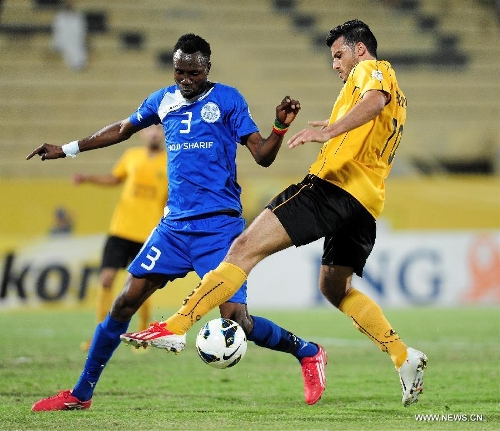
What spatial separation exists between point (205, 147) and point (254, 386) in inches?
78.7

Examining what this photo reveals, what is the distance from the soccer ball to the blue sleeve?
4.72ft

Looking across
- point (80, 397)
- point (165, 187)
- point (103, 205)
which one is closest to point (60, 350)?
point (165, 187)

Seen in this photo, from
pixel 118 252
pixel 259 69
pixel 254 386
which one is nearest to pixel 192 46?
pixel 254 386

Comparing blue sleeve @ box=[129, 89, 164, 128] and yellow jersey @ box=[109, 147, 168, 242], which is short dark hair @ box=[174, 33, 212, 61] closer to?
blue sleeve @ box=[129, 89, 164, 128]

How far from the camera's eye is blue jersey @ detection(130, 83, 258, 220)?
5.89 metres

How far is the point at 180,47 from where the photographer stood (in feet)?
19.2

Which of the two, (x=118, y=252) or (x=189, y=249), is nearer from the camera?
(x=189, y=249)

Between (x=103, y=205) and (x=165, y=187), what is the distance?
5833mm

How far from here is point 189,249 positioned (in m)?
5.90

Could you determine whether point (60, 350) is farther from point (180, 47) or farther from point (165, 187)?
point (180, 47)

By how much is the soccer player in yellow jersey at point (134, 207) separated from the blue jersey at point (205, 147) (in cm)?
397

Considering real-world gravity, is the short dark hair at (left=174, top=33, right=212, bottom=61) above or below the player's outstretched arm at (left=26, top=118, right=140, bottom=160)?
above

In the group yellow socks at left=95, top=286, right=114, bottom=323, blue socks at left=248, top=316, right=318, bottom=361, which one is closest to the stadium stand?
yellow socks at left=95, top=286, right=114, bottom=323

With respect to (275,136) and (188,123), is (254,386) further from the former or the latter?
(275,136)
